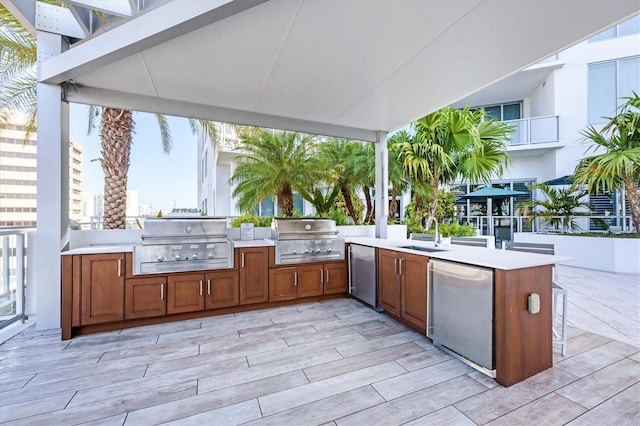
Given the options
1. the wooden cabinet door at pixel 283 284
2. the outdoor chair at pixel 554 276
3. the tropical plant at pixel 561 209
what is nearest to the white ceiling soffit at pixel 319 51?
the outdoor chair at pixel 554 276

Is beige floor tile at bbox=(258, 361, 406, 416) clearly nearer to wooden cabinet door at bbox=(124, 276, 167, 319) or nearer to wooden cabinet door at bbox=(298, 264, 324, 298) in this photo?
wooden cabinet door at bbox=(298, 264, 324, 298)

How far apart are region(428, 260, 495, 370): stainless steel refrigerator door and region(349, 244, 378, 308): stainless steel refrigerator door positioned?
40.2 inches

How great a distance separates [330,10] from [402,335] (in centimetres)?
292

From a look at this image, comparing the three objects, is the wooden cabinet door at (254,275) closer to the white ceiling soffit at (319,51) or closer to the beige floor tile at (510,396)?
the white ceiling soffit at (319,51)

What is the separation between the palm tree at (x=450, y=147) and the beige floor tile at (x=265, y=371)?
11.9 feet

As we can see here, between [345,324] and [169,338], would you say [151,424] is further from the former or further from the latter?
[345,324]

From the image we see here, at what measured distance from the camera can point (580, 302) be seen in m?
3.77

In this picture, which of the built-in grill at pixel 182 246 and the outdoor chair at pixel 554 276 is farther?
the built-in grill at pixel 182 246

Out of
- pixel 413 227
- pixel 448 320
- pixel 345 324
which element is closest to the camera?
pixel 448 320

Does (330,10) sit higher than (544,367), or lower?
higher

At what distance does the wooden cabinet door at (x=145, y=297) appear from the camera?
2945 millimetres

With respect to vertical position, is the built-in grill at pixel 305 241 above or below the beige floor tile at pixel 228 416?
above

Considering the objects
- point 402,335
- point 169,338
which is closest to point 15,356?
point 169,338

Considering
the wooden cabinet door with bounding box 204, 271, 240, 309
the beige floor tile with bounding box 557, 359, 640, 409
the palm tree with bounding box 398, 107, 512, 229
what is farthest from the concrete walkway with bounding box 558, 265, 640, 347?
the wooden cabinet door with bounding box 204, 271, 240, 309
